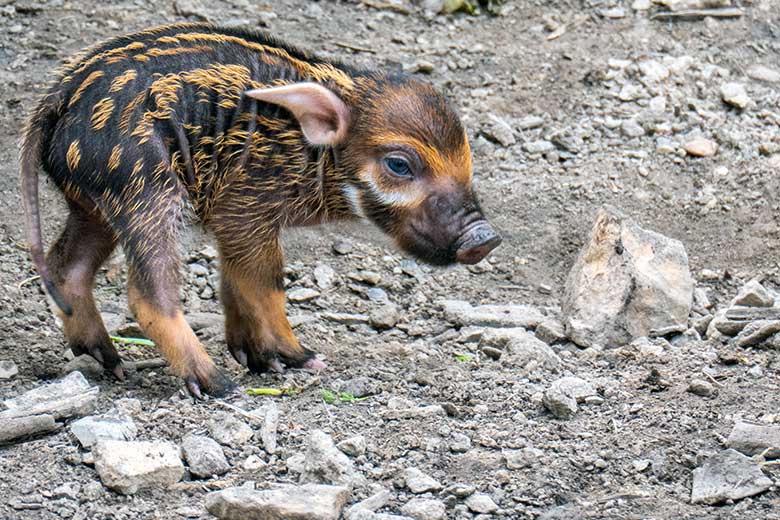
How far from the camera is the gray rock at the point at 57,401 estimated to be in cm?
604

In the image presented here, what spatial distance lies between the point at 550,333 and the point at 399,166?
140 centimetres

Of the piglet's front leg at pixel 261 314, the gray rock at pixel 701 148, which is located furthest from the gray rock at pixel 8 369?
the gray rock at pixel 701 148

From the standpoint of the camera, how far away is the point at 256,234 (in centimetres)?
725

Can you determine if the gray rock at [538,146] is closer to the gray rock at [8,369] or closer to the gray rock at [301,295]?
the gray rock at [301,295]

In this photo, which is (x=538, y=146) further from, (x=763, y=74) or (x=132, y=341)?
(x=132, y=341)

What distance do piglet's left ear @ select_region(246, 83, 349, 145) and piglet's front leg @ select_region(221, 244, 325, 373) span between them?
701 mm

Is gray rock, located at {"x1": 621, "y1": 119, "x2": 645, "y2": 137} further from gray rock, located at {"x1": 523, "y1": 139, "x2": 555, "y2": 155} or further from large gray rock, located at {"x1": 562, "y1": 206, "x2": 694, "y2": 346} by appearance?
large gray rock, located at {"x1": 562, "y1": 206, "x2": 694, "y2": 346}

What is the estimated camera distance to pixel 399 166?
7.30 meters

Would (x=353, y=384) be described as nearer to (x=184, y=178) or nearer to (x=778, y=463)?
(x=184, y=178)

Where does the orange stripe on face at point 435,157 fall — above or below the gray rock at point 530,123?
above

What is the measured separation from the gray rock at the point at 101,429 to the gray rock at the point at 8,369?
1106 mm

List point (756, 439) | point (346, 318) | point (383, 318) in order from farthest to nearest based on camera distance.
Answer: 1. point (346, 318)
2. point (383, 318)
3. point (756, 439)

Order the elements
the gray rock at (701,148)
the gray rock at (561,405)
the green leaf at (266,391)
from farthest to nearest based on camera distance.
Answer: the gray rock at (701,148) < the green leaf at (266,391) < the gray rock at (561,405)

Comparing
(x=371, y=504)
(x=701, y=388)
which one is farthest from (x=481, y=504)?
(x=701, y=388)
